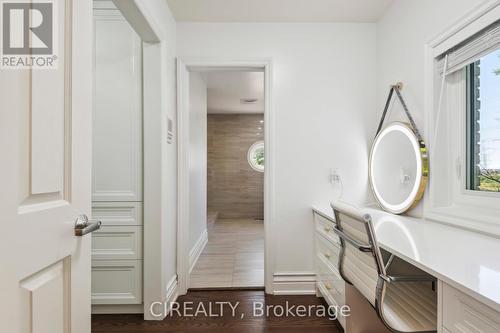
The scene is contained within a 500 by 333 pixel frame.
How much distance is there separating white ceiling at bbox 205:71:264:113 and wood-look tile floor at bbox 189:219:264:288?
231 centimetres

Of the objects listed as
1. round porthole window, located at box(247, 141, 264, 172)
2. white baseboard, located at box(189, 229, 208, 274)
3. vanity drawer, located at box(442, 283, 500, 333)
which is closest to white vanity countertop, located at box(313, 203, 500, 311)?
vanity drawer, located at box(442, 283, 500, 333)

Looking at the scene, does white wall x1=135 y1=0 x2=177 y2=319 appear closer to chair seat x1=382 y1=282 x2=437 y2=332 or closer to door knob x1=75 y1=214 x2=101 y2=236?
door knob x1=75 y1=214 x2=101 y2=236

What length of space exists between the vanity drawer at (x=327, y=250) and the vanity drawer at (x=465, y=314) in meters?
0.94

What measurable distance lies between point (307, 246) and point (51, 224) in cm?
208

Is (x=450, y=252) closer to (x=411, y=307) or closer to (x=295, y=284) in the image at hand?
(x=411, y=307)

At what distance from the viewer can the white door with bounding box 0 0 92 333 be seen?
2.26 feet

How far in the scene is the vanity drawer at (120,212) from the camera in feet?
6.89

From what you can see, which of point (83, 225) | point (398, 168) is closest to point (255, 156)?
point (398, 168)

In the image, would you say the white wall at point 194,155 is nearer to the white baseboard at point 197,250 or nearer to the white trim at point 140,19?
the white baseboard at point 197,250

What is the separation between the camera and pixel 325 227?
2166mm

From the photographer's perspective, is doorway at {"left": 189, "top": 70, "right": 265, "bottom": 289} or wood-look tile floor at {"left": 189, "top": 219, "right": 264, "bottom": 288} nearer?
wood-look tile floor at {"left": 189, "top": 219, "right": 264, "bottom": 288}

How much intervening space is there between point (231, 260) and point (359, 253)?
2321 mm

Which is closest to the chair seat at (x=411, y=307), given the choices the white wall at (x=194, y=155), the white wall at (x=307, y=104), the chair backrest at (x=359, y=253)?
the chair backrest at (x=359, y=253)

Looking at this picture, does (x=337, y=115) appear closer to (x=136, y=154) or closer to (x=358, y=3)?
(x=358, y=3)
